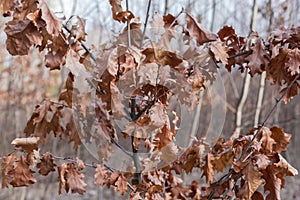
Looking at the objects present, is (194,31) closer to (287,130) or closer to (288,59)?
(288,59)

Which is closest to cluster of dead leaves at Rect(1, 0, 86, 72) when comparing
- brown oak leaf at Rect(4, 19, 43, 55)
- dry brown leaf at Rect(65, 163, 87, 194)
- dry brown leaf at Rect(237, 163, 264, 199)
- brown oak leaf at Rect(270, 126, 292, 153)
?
brown oak leaf at Rect(4, 19, 43, 55)

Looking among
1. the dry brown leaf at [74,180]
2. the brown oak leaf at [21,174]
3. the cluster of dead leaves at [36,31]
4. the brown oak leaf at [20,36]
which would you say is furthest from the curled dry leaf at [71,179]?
the brown oak leaf at [20,36]

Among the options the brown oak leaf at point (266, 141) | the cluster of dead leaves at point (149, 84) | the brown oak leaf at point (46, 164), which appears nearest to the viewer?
the cluster of dead leaves at point (149, 84)

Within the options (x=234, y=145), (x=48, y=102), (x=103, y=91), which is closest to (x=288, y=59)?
(x=234, y=145)

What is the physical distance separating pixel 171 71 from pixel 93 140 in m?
0.40

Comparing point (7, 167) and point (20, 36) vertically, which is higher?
point (20, 36)

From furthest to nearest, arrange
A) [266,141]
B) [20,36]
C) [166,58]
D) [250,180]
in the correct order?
[266,141]
[250,180]
[166,58]
[20,36]

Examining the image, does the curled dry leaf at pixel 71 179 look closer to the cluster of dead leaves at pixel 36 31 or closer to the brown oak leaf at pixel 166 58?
the cluster of dead leaves at pixel 36 31

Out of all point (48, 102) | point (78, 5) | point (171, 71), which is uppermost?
point (78, 5)

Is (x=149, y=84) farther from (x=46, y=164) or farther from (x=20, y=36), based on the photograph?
(x=46, y=164)

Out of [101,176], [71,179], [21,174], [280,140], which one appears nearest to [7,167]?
[21,174]

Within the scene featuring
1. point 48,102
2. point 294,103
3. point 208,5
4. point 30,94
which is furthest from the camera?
point 294,103

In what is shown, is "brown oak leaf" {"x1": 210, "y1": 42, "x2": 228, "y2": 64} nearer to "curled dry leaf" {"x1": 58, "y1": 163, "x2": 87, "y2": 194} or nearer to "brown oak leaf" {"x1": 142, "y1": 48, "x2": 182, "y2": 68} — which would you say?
"brown oak leaf" {"x1": 142, "y1": 48, "x2": 182, "y2": 68}

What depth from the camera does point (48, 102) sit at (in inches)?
66.5
